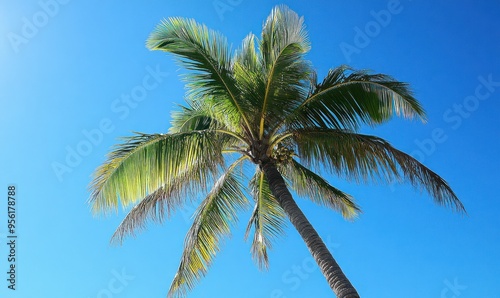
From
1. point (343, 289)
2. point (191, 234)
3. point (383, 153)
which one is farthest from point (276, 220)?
point (343, 289)

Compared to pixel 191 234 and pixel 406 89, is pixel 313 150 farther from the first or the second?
pixel 191 234

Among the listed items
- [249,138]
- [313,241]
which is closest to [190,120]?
[249,138]

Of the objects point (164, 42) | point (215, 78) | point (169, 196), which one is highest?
point (164, 42)

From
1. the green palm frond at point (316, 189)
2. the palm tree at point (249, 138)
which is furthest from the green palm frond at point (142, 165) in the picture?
the green palm frond at point (316, 189)

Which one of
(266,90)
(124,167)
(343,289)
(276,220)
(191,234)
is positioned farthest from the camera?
(276,220)

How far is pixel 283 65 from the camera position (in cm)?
1044

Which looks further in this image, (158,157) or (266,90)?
(266,90)

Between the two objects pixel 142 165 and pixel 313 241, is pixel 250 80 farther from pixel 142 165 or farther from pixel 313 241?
pixel 313 241

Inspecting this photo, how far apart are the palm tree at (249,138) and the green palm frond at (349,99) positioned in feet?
0.06

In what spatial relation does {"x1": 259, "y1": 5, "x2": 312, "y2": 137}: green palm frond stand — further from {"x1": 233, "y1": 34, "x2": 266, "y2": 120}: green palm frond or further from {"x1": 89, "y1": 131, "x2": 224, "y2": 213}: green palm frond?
{"x1": 89, "y1": 131, "x2": 224, "y2": 213}: green palm frond

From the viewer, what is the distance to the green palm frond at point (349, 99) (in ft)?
34.6

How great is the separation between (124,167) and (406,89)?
5.37 metres

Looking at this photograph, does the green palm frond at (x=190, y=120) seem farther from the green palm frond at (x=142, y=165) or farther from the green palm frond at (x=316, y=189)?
the green palm frond at (x=316, y=189)

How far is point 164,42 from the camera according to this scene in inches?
397
